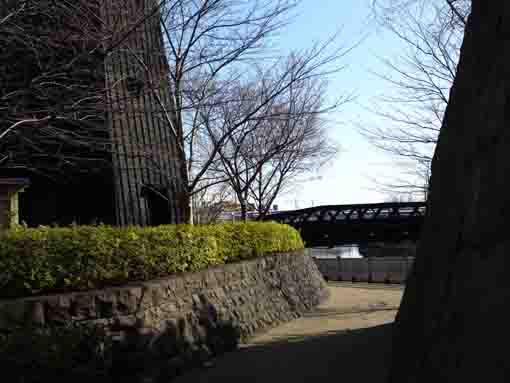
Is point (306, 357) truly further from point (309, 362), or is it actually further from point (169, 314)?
point (169, 314)

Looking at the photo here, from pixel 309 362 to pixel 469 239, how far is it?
443 cm

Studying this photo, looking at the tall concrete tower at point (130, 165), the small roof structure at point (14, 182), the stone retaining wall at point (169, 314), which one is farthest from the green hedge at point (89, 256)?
the tall concrete tower at point (130, 165)

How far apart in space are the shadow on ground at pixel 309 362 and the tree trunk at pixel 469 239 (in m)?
2.23

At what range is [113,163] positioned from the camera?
1209cm

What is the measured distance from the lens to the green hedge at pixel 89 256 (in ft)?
19.5

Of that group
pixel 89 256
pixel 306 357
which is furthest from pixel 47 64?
pixel 306 357

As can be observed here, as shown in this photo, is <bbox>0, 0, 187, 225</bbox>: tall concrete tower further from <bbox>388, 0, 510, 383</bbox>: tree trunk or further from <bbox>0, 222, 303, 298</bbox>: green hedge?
<bbox>388, 0, 510, 383</bbox>: tree trunk

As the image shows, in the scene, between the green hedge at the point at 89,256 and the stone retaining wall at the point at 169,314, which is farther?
the green hedge at the point at 89,256

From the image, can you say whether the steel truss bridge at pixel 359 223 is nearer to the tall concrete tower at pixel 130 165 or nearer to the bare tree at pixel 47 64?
the tall concrete tower at pixel 130 165

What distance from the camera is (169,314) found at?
275 inches

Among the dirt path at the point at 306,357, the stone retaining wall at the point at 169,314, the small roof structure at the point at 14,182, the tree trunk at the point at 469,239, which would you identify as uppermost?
the small roof structure at the point at 14,182

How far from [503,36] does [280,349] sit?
19.6 feet

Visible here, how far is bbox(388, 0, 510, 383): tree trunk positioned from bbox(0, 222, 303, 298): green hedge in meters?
4.04

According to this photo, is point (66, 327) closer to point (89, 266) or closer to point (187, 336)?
point (89, 266)
